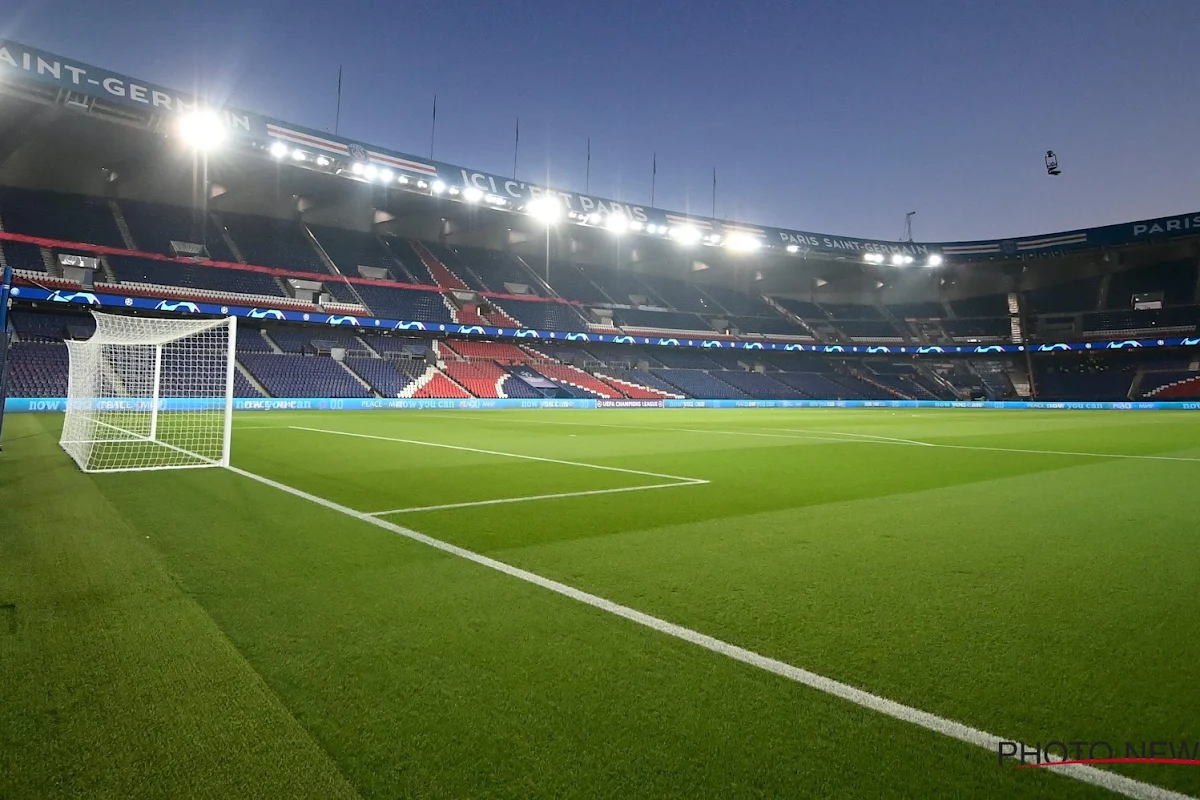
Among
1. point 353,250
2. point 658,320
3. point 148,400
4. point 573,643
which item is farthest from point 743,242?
point 573,643

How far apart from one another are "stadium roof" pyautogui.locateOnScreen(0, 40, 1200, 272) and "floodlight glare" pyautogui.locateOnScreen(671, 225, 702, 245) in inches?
2.5

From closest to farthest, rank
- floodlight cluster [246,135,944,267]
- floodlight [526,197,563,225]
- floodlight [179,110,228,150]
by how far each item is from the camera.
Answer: floodlight [179,110,228,150], floodlight cluster [246,135,944,267], floodlight [526,197,563,225]

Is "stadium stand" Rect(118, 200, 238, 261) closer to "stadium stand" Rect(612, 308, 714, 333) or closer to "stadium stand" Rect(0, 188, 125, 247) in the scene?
"stadium stand" Rect(0, 188, 125, 247)

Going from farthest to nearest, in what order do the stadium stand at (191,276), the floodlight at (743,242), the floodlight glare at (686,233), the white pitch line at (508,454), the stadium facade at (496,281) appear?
the floodlight at (743,242) → the floodlight glare at (686,233) → the stadium stand at (191,276) → the stadium facade at (496,281) → the white pitch line at (508,454)

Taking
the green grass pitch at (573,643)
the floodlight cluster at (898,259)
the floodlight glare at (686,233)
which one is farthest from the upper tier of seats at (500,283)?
the green grass pitch at (573,643)

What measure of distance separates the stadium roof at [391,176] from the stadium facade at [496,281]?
0.11 m

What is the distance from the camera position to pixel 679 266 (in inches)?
2082

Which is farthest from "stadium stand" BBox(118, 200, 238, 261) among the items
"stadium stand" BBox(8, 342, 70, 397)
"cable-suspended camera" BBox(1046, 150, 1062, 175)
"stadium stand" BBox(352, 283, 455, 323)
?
"cable-suspended camera" BBox(1046, 150, 1062, 175)

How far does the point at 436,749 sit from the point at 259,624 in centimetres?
152

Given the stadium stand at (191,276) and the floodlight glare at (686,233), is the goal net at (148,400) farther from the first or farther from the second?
the floodlight glare at (686,233)

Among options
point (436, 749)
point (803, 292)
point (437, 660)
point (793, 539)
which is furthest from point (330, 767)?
point (803, 292)

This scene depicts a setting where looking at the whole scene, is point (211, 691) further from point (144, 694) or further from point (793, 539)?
point (793, 539)

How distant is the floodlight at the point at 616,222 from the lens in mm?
38347

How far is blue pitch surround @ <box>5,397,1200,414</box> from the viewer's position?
22.2 metres
